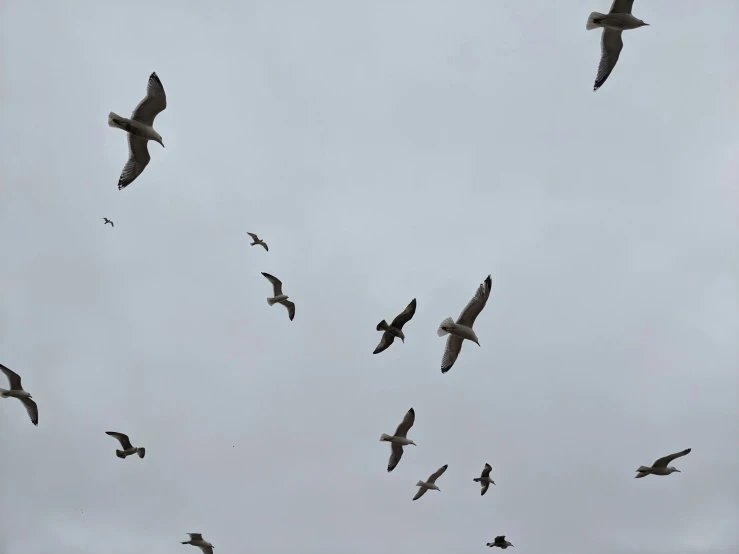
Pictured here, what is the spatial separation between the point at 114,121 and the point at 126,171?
1488mm

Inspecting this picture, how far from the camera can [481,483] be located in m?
32.3

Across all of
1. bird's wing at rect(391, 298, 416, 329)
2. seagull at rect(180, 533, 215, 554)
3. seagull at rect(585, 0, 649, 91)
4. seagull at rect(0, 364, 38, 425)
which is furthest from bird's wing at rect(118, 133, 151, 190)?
seagull at rect(180, 533, 215, 554)

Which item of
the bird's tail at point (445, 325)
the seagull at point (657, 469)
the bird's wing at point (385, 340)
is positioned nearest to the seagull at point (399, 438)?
the bird's wing at point (385, 340)

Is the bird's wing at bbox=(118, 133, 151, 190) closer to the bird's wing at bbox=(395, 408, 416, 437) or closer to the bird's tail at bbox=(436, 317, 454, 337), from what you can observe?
the bird's tail at bbox=(436, 317, 454, 337)

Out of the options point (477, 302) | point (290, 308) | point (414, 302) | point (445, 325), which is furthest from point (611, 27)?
point (290, 308)

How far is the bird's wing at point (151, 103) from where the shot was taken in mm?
A: 18656

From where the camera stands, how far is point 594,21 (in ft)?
63.9

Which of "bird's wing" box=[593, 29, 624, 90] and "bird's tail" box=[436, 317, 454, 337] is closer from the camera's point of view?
"bird's wing" box=[593, 29, 624, 90]

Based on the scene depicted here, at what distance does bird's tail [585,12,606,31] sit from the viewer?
1939 cm

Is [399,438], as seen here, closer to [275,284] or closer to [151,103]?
[275,284]

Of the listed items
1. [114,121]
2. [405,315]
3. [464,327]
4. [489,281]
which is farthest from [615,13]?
[114,121]

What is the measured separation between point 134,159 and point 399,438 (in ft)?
44.9

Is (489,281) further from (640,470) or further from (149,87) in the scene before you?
(149,87)

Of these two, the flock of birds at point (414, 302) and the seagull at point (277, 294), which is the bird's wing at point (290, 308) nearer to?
the seagull at point (277, 294)
